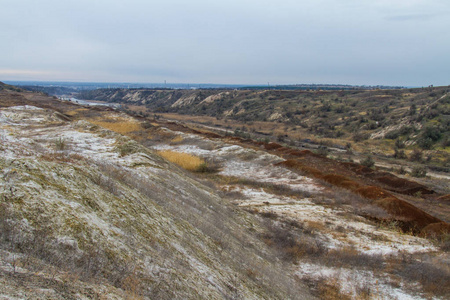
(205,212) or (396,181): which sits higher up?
(205,212)

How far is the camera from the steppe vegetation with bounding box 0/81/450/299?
10.9ft

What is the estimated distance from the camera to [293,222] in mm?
10680

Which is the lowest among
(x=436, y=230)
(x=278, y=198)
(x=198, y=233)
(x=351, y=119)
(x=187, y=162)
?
(x=278, y=198)

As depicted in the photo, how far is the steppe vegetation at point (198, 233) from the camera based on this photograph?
334 cm

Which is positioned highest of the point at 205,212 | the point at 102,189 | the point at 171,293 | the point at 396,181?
the point at 102,189

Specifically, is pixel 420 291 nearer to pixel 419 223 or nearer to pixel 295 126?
pixel 419 223

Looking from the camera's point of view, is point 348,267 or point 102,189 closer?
point 102,189

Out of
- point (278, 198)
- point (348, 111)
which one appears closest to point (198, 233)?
point (278, 198)

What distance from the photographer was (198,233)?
639 cm

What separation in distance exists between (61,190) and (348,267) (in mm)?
8095

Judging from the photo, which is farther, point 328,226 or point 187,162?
point 187,162

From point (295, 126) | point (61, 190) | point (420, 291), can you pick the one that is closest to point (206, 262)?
point (61, 190)

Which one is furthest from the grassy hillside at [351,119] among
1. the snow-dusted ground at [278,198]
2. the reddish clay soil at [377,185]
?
the snow-dusted ground at [278,198]

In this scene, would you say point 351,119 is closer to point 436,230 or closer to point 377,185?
point 377,185
